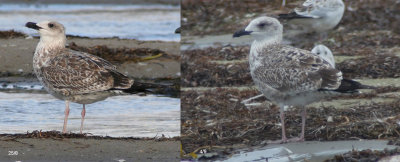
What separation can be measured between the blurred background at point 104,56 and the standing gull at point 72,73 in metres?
0.33

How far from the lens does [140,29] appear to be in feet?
44.1

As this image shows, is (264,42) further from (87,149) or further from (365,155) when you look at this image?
(87,149)

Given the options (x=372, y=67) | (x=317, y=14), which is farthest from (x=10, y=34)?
(x=372, y=67)

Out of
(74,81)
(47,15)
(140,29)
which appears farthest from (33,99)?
(47,15)

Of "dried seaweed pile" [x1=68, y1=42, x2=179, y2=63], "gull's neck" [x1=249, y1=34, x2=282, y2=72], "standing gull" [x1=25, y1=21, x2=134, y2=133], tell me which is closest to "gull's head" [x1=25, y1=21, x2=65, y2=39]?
"standing gull" [x1=25, y1=21, x2=134, y2=133]

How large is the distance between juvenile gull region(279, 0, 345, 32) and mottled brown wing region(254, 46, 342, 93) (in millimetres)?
3962

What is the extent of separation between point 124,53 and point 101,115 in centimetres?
316

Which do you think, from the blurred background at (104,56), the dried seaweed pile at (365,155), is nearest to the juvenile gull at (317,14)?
the blurred background at (104,56)

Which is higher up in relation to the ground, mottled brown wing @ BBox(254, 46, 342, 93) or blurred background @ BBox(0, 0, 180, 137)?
mottled brown wing @ BBox(254, 46, 342, 93)

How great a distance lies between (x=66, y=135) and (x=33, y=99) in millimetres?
2475

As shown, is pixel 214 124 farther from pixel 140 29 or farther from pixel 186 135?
pixel 140 29

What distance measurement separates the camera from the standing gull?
6371 millimetres

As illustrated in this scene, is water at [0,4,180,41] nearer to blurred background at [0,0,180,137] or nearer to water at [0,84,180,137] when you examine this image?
blurred background at [0,0,180,137]

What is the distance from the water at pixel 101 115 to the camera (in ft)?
21.0
